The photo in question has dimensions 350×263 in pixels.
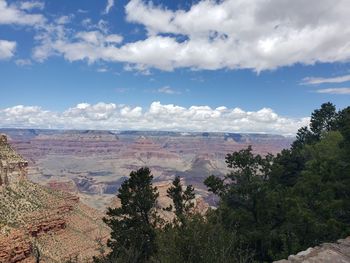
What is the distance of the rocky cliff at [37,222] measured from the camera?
7860cm

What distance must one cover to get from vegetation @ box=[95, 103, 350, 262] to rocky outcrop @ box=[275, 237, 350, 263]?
4.66 metres

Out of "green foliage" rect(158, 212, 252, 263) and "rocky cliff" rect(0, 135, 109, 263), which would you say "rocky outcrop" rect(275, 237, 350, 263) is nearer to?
"green foliage" rect(158, 212, 252, 263)

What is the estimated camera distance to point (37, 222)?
332 feet

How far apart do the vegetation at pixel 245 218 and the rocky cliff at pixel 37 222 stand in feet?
140

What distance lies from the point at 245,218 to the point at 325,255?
17744 millimetres

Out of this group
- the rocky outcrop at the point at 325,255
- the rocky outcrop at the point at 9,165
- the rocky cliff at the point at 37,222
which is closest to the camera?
the rocky outcrop at the point at 325,255

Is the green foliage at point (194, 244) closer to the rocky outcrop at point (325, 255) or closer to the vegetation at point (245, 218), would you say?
the vegetation at point (245, 218)

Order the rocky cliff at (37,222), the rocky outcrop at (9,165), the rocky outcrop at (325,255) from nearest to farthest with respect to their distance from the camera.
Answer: the rocky outcrop at (325,255), the rocky cliff at (37,222), the rocky outcrop at (9,165)

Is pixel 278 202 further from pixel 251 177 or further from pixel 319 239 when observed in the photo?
pixel 319 239

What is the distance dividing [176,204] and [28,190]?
84.8 meters

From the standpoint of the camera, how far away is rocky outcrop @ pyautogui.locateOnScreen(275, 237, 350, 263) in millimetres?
18859

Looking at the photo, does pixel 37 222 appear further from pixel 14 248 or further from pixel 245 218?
pixel 245 218

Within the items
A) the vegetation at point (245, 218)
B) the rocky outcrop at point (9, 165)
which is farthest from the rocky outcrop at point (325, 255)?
the rocky outcrop at point (9, 165)

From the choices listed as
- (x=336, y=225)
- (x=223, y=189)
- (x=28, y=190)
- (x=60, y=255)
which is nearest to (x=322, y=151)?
(x=223, y=189)
